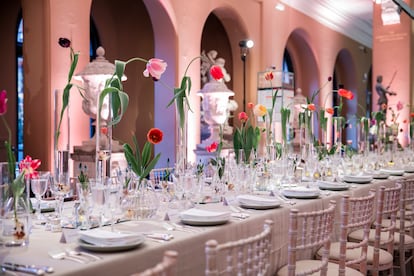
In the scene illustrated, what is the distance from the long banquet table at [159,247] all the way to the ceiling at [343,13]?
27.2 feet

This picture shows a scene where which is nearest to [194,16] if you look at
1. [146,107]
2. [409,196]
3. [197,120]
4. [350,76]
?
[197,120]

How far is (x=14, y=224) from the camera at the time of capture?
159 centimetres

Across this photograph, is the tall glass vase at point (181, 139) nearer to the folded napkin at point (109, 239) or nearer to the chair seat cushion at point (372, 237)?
the folded napkin at point (109, 239)

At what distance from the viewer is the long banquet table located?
4.75ft

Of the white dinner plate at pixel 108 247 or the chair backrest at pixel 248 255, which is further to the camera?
the white dinner plate at pixel 108 247

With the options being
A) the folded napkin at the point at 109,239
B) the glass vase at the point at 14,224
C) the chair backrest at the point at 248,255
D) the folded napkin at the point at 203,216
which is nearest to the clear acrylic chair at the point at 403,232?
the folded napkin at the point at 203,216

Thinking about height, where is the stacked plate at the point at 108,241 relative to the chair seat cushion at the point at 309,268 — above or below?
above

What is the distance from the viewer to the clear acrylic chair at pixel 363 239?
221cm

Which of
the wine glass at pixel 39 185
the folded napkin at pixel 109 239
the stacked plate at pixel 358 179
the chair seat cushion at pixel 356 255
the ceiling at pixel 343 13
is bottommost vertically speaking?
the chair seat cushion at pixel 356 255

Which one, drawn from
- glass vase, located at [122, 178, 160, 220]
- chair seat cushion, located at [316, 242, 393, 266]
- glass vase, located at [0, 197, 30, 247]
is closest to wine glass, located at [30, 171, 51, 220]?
glass vase, located at [122, 178, 160, 220]

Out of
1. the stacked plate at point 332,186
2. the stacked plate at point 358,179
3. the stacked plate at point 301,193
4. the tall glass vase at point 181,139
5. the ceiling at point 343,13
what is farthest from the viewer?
the ceiling at point 343,13

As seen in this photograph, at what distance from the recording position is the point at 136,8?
888 cm

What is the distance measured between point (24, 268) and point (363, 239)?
1.68 m

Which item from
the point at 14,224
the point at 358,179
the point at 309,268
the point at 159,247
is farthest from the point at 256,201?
the point at 358,179
